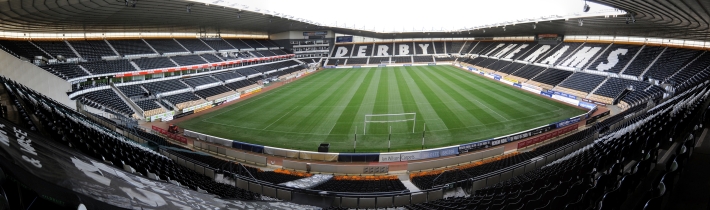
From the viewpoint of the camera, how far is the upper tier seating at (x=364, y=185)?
14200 mm

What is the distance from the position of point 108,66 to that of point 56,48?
4019 mm

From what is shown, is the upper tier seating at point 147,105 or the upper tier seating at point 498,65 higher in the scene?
the upper tier seating at point 498,65

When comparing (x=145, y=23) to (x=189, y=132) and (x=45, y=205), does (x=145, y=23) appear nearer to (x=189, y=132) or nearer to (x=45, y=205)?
(x=189, y=132)

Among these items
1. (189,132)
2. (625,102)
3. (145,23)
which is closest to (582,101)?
(625,102)

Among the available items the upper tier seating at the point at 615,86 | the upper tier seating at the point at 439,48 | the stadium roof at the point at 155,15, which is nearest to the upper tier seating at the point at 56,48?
the stadium roof at the point at 155,15

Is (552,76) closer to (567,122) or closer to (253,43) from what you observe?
(567,122)

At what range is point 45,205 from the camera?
365 cm

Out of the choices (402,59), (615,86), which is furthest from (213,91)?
(402,59)

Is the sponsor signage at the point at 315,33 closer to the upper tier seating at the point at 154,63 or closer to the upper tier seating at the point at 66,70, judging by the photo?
the upper tier seating at the point at 154,63

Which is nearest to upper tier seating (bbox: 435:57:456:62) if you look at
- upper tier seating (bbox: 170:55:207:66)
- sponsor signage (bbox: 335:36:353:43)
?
sponsor signage (bbox: 335:36:353:43)

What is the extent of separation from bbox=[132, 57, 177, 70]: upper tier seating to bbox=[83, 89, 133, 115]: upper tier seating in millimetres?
6469

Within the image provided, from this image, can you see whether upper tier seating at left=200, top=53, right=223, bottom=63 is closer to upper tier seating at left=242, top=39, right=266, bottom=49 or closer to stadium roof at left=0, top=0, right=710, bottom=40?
stadium roof at left=0, top=0, right=710, bottom=40

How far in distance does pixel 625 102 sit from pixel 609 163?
26745 millimetres

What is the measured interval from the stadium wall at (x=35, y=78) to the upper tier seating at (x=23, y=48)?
1.38 meters
